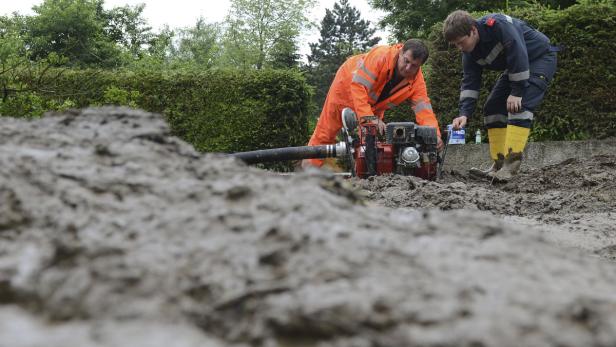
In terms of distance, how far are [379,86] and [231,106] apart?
4511mm

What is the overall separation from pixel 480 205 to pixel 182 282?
3.86m

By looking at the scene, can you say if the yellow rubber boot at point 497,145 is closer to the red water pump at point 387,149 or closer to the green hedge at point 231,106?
the red water pump at point 387,149

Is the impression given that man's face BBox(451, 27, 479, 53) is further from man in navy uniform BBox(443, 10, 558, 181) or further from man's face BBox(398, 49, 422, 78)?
man's face BBox(398, 49, 422, 78)

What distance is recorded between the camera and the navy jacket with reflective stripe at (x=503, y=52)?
21.6 feet

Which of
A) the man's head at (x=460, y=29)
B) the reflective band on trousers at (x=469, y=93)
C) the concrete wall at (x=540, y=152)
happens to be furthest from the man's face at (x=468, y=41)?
the concrete wall at (x=540, y=152)

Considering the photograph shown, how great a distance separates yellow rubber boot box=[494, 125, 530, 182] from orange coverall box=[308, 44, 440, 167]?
2.83 ft

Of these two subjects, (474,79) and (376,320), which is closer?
(376,320)

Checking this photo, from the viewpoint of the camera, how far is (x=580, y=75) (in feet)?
30.1

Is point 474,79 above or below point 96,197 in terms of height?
above

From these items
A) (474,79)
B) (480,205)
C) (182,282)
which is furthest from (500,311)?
(474,79)

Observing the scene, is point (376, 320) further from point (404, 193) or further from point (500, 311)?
point (404, 193)

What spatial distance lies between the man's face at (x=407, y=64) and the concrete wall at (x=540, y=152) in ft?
9.99

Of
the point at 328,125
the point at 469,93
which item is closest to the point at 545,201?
the point at 469,93

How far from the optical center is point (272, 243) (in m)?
1.27
